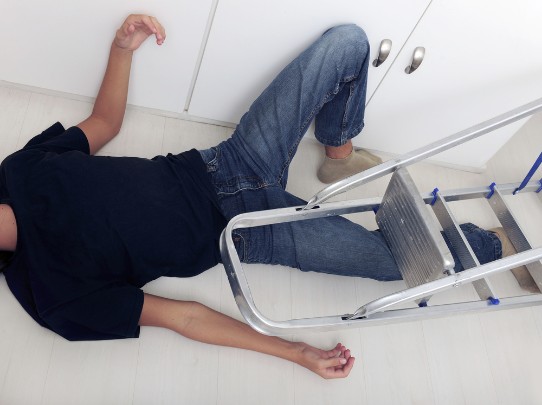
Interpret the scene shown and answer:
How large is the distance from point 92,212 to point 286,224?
0.42 metres

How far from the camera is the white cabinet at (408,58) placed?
1.28 meters

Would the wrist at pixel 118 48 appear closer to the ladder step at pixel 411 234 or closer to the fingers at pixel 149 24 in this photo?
the fingers at pixel 149 24

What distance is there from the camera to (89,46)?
4.43ft

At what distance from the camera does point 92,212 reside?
114 cm

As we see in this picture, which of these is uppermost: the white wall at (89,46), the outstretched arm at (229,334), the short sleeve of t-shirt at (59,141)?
the white wall at (89,46)

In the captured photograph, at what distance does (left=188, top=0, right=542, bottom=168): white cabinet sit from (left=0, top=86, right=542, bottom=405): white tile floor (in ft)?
0.60

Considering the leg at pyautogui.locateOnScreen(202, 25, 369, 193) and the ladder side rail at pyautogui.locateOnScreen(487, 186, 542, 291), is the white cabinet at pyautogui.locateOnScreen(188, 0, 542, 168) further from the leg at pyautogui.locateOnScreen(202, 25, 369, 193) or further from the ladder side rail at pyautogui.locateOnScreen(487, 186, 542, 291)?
the ladder side rail at pyautogui.locateOnScreen(487, 186, 542, 291)

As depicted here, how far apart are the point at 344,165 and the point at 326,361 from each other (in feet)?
1.77


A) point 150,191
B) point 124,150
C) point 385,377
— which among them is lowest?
point 385,377

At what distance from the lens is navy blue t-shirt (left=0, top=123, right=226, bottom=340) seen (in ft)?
3.66

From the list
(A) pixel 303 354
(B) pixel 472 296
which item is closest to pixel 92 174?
(A) pixel 303 354

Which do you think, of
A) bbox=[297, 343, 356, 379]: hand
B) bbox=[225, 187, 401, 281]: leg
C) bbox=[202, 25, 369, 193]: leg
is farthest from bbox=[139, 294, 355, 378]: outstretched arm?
bbox=[202, 25, 369, 193]: leg

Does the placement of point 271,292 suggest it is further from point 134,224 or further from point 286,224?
point 134,224

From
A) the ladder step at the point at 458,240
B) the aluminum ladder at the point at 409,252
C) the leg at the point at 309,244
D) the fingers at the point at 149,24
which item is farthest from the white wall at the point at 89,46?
the ladder step at the point at 458,240
